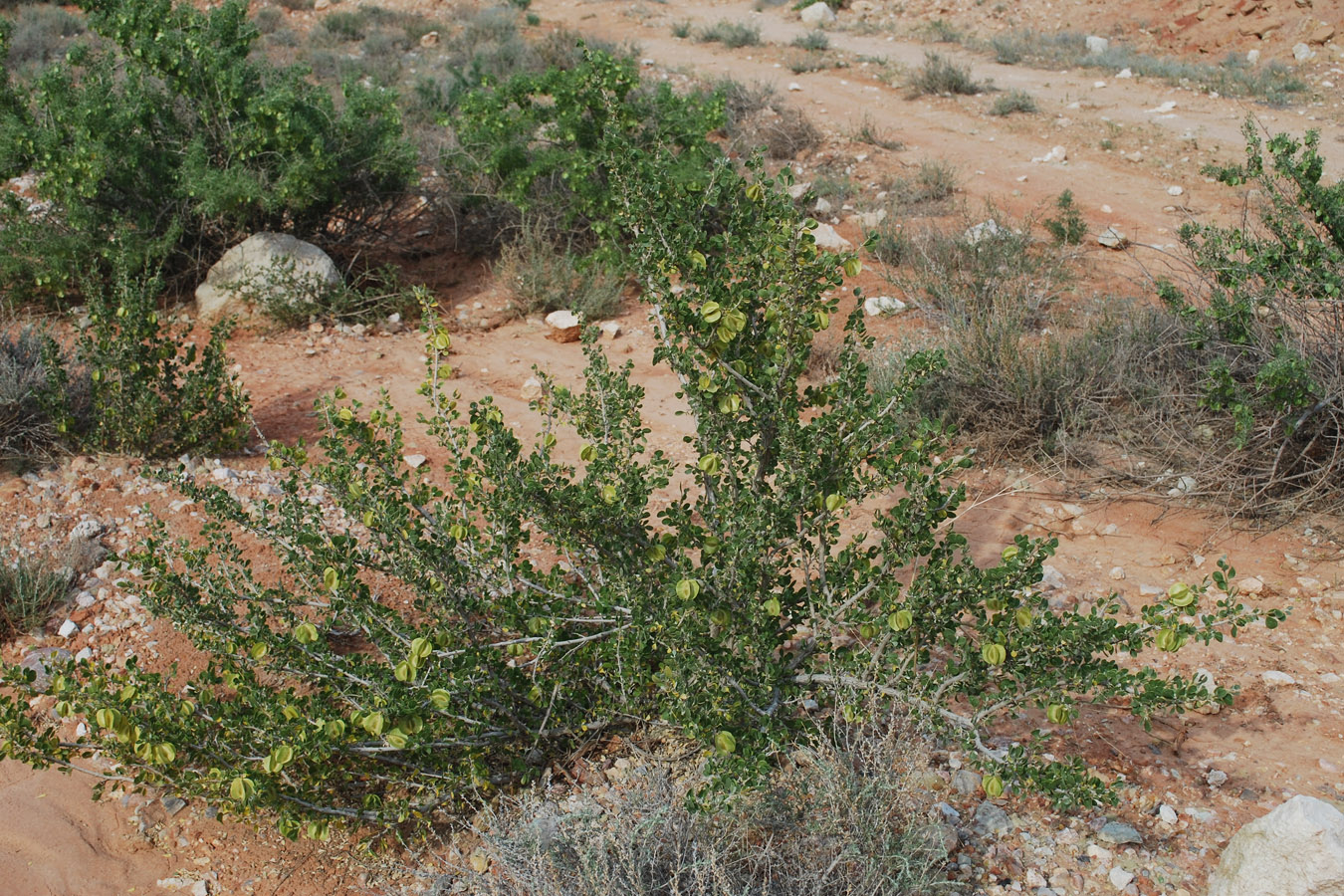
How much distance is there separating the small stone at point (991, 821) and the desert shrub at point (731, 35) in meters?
13.8

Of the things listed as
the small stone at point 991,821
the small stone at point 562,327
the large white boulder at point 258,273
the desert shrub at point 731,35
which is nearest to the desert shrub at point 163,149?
the large white boulder at point 258,273

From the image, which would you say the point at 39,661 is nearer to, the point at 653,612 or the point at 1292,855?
the point at 653,612

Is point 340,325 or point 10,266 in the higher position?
point 10,266

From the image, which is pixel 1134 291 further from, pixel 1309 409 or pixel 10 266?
pixel 10 266

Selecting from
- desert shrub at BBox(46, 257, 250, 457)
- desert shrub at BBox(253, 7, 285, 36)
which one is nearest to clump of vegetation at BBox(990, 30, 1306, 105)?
desert shrub at BBox(253, 7, 285, 36)

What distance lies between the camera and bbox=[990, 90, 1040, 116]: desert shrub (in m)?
11.3

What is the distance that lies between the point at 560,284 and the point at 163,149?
2740 millimetres

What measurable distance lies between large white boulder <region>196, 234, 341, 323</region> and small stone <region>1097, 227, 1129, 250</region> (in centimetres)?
548

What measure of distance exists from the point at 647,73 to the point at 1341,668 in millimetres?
11363

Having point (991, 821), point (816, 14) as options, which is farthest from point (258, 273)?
point (816, 14)

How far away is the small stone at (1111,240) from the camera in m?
7.42

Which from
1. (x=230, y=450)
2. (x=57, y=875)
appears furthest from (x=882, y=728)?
(x=230, y=450)

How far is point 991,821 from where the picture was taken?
2766 millimetres

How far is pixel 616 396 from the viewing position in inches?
114
